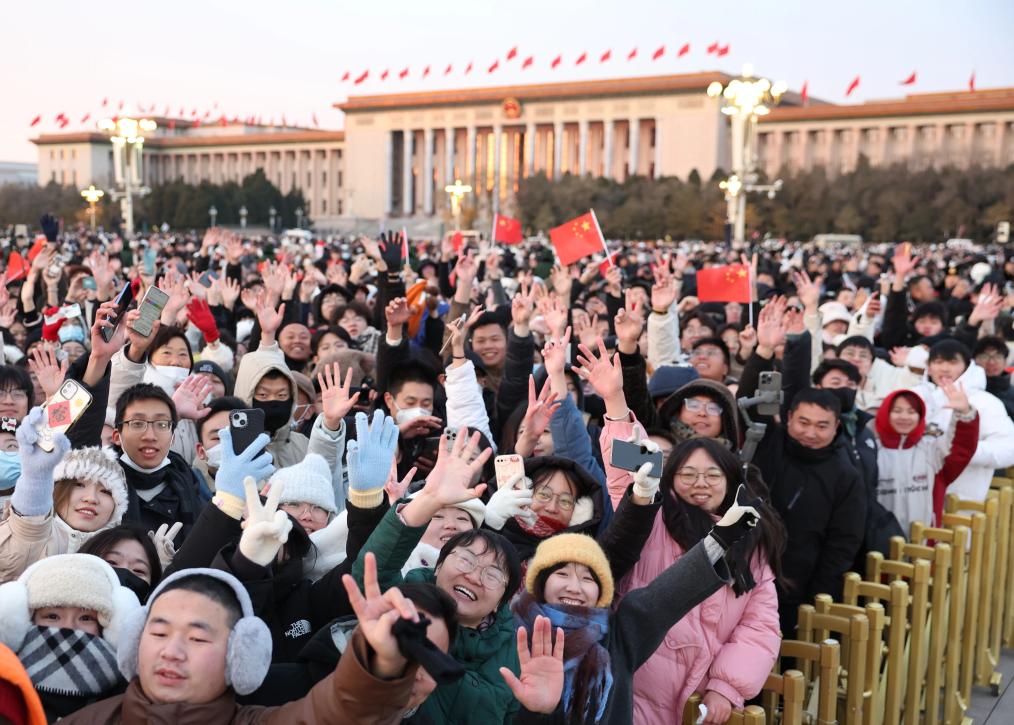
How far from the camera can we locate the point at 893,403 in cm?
554

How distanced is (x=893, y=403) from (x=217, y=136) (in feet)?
307

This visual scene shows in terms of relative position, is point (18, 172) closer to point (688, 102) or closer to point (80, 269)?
point (688, 102)

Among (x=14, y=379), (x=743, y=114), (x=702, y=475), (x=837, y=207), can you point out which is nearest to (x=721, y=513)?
(x=702, y=475)

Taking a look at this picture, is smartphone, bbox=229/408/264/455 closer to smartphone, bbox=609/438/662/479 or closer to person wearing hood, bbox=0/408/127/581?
person wearing hood, bbox=0/408/127/581

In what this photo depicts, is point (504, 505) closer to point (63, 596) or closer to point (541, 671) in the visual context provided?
point (541, 671)

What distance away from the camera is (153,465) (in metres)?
4.02

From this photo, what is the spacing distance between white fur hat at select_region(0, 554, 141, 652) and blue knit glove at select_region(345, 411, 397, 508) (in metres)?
0.66

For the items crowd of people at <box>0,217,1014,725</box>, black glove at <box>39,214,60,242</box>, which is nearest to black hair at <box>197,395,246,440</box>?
crowd of people at <box>0,217,1014,725</box>

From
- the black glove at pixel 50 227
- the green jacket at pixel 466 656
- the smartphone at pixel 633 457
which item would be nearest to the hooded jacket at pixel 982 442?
the smartphone at pixel 633 457

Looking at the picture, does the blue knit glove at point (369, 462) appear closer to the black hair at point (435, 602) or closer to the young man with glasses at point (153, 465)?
the black hair at point (435, 602)

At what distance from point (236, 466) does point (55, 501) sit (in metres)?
0.87

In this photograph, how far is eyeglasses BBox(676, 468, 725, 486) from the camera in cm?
364

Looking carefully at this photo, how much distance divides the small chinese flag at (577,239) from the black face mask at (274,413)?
5016mm

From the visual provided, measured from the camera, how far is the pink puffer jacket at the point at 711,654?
334 cm
